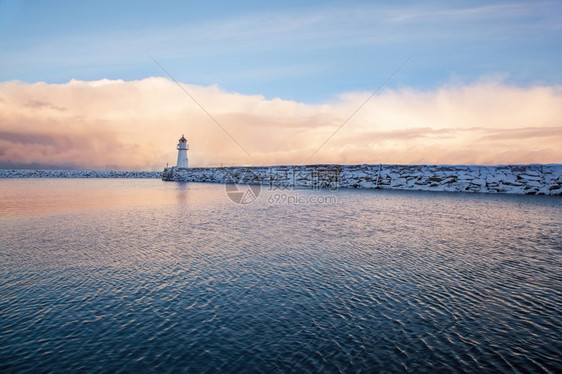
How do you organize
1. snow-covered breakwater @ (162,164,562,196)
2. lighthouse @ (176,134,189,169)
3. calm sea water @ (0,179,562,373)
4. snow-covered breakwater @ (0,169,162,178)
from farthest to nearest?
snow-covered breakwater @ (0,169,162,178)
lighthouse @ (176,134,189,169)
snow-covered breakwater @ (162,164,562,196)
calm sea water @ (0,179,562,373)

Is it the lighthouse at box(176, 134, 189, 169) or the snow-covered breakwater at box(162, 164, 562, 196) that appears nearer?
the snow-covered breakwater at box(162, 164, 562, 196)

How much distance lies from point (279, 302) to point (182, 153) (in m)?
79.3

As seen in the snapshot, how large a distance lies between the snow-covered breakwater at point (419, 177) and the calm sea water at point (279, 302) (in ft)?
81.6

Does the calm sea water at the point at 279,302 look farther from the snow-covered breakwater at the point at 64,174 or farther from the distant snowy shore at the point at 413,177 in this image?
the snow-covered breakwater at the point at 64,174

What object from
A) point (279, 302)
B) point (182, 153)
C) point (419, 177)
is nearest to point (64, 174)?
point (182, 153)

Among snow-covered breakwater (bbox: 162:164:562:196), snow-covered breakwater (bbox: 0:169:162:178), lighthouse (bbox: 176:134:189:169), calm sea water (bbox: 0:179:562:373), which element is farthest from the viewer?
snow-covered breakwater (bbox: 0:169:162:178)

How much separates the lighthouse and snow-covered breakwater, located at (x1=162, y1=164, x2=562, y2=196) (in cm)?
2432

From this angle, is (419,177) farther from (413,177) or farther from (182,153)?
(182,153)

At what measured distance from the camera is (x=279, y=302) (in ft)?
18.5

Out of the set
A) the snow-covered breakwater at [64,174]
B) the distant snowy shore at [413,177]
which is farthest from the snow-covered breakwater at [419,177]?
the snow-covered breakwater at [64,174]

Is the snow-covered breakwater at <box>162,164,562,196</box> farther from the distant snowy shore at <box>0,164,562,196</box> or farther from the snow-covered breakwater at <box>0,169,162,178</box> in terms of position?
the snow-covered breakwater at <box>0,169,162,178</box>

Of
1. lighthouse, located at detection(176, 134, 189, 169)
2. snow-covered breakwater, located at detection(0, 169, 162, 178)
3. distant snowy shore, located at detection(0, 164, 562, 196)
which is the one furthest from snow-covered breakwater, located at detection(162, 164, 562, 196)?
snow-covered breakwater, located at detection(0, 169, 162, 178)

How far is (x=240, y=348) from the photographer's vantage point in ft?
13.8

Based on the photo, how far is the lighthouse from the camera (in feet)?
258
